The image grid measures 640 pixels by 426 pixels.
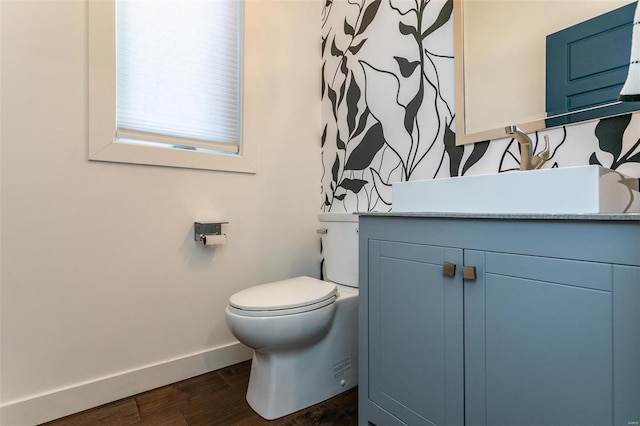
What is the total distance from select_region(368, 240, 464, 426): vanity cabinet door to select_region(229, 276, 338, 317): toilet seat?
0.84ft

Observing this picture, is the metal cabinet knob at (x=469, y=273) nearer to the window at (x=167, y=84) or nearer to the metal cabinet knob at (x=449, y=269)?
the metal cabinet knob at (x=449, y=269)

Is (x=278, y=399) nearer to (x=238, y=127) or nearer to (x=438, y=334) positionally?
(x=438, y=334)

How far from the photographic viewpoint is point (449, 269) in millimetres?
871

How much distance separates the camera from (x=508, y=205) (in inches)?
32.8

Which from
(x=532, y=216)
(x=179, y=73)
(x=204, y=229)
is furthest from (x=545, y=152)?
(x=179, y=73)

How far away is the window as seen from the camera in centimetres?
136

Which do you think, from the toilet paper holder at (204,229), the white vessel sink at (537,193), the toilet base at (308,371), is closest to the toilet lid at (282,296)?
the toilet base at (308,371)

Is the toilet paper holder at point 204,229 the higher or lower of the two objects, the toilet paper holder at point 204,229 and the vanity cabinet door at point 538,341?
the higher

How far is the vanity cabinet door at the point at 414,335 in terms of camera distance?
2.86 ft

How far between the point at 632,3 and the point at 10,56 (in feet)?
6.84

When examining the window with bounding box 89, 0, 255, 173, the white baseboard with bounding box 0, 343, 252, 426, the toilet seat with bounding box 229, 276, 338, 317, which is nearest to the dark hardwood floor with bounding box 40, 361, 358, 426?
the white baseboard with bounding box 0, 343, 252, 426

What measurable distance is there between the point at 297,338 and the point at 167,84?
52.7 inches

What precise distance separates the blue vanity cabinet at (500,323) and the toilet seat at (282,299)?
9.3 inches

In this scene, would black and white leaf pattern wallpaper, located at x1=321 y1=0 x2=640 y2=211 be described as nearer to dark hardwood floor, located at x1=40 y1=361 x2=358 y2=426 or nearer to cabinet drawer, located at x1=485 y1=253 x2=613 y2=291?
cabinet drawer, located at x1=485 y1=253 x2=613 y2=291
